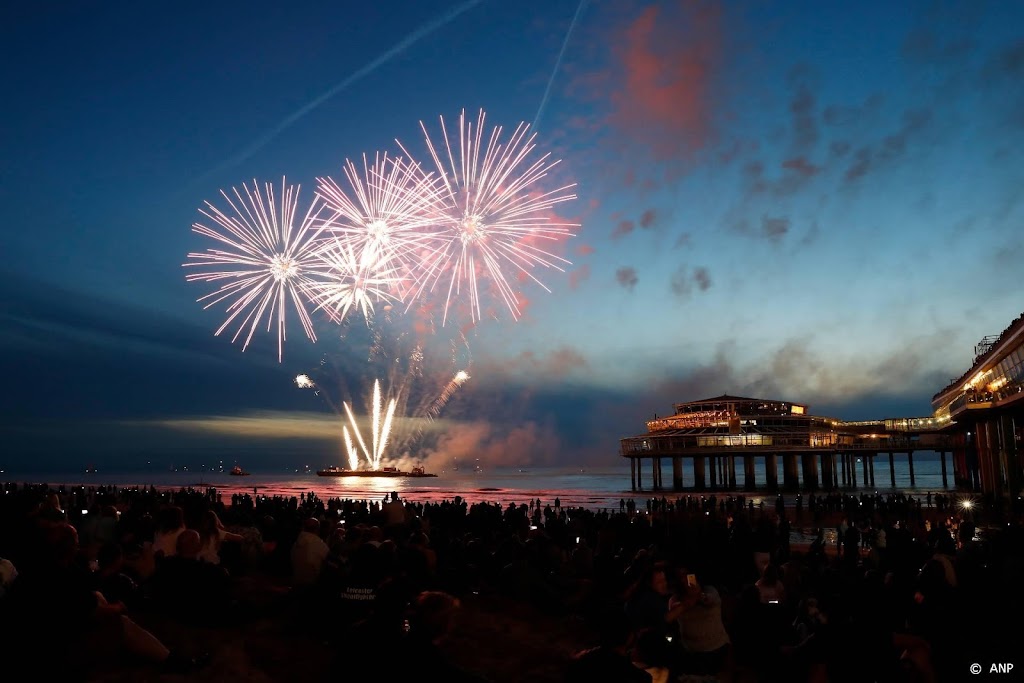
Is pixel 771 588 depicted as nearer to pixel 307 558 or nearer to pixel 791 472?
pixel 307 558

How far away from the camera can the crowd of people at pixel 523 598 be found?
4.50m

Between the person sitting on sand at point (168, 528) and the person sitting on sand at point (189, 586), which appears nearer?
the person sitting on sand at point (189, 586)

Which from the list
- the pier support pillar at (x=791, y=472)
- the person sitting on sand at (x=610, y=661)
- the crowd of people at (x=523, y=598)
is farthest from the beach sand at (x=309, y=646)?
the pier support pillar at (x=791, y=472)

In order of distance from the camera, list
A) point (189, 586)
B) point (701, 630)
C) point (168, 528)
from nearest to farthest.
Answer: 1. point (701, 630)
2. point (189, 586)
3. point (168, 528)

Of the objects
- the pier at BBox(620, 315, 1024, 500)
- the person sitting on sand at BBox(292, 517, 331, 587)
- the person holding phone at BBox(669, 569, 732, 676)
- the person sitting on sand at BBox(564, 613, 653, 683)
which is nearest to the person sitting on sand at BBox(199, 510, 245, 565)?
the person sitting on sand at BBox(292, 517, 331, 587)

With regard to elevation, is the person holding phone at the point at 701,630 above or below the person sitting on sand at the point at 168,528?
below

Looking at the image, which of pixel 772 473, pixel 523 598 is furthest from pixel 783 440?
pixel 523 598

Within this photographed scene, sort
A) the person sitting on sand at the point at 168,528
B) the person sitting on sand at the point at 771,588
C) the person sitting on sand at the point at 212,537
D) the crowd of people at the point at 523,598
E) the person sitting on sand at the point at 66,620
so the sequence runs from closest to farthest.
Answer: the crowd of people at the point at 523,598 < the person sitting on sand at the point at 66,620 < the person sitting on sand at the point at 771,588 < the person sitting on sand at the point at 168,528 < the person sitting on sand at the point at 212,537

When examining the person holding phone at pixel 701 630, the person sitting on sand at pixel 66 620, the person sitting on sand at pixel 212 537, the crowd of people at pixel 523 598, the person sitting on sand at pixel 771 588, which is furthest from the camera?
the person sitting on sand at pixel 212 537

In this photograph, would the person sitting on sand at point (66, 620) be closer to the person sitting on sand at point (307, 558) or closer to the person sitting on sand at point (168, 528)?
the person sitting on sand at point (307, 558)

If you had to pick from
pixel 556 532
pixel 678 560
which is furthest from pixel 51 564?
pixel 556 532

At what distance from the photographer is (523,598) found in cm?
1063

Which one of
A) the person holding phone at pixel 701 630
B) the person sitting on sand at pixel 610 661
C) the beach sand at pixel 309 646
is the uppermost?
the person sitting on sand at pixel 610 661

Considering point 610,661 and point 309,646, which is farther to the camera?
point 309,646
